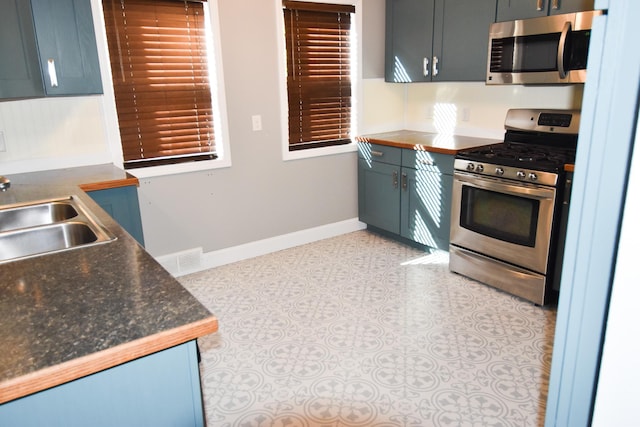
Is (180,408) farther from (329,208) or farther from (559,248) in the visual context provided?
(329,208)

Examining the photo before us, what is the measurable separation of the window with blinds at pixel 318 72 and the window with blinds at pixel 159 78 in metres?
0.74

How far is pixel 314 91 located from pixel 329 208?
1047mm

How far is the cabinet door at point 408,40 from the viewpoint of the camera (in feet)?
12.2

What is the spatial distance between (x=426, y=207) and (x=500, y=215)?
0.70 metres

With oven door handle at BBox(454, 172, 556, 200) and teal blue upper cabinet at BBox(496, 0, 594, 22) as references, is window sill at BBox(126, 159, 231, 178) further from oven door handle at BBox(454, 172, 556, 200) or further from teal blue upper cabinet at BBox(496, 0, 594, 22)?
teal blue upper cabinet at BBox(496, 0, 594, 22)

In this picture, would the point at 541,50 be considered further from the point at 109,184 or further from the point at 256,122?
the point at 109,184

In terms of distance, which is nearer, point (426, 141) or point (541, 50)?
point (541, 50)

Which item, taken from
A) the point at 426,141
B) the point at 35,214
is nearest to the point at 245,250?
the point at 426,141

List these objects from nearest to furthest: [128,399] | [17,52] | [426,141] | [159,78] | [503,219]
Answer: [128,399] < [17,52] < [503,219] < [159,78] < [426,141]

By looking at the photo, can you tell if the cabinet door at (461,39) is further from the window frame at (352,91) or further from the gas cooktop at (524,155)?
the window frame at (352,91)

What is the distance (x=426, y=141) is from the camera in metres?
3.70

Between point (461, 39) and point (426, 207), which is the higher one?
point (461, 39)

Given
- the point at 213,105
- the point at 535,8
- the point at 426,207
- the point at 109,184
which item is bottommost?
the point at 426,207

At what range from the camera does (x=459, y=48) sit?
3.48 metres
